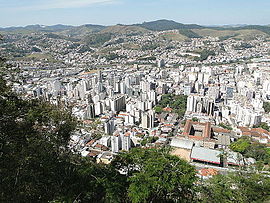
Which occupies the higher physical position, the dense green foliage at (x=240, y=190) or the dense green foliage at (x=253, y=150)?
the dense green foliage at (x=240, y=190)

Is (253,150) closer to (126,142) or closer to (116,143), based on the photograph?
(126,142)

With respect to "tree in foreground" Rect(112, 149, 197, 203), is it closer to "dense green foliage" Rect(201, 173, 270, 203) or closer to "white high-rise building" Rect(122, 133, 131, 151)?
"dense green foliage" Rect(201, 173, 270, 203)

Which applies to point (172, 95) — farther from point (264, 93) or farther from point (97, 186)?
point (97, 186)

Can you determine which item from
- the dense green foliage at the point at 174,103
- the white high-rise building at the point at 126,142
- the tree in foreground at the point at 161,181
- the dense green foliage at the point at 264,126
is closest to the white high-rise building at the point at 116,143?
the white high-rise building at the point at 126,142

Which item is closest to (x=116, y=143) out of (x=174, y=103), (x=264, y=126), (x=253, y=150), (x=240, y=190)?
(x=253, y=150)

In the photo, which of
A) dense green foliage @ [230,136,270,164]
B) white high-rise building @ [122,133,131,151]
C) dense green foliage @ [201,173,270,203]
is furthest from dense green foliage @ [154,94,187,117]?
dense green foliage @ [201,173,270,203]

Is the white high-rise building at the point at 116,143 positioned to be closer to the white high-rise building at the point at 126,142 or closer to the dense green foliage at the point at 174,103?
the white high-rise building at the point at 126,142
